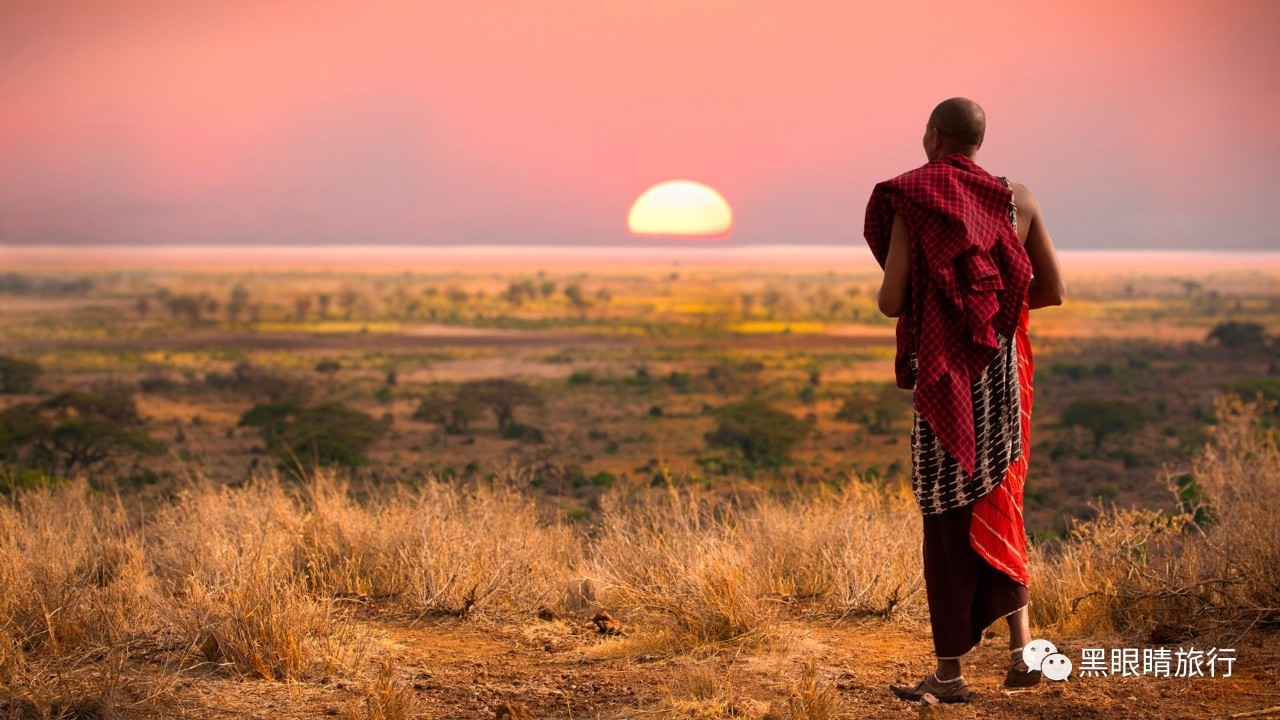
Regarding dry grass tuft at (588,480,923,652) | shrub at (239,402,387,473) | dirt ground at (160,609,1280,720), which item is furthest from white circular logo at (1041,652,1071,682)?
shrub at (239,402,387,473)

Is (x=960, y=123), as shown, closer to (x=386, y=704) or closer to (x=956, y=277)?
(x=956, y=277)

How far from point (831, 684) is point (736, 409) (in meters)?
27.6

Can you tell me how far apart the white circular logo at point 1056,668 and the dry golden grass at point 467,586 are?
824 millimetres

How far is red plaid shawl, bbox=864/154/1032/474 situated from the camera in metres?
3.57

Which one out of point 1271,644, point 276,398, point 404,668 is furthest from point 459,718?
point 276,398

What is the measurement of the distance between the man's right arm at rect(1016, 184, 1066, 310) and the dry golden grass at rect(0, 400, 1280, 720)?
5.00 ft

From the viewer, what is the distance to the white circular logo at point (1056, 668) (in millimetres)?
3957

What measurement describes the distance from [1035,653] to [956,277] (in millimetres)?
1352

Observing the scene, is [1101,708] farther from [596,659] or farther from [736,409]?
[736,409]

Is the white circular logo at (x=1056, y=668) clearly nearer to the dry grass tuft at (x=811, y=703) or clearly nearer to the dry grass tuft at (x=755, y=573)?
the dry grass tuft at (x=811, y=703)

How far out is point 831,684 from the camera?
406 centimetres

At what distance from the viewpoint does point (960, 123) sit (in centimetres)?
368

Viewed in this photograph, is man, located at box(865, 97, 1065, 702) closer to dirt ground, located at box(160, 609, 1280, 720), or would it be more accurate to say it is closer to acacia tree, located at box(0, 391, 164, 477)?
dirt ground, located at box(160, 609, 1280, 720)

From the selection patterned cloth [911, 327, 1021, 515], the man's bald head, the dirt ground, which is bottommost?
the dirt ground
